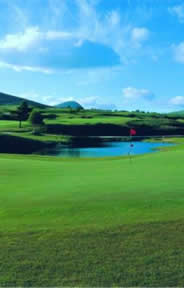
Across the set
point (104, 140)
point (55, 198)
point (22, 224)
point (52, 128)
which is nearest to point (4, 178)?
point (55, 198)

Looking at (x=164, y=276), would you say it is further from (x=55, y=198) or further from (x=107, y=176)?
(x=107, y=176)

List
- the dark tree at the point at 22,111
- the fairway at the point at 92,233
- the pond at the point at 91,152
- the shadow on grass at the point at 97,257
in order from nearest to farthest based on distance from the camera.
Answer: the shadow on grass at the point at 97,257 < the fairway at the point at 92,233 < the pond at the point at 91,152 < the dark tree at the point at 22,111

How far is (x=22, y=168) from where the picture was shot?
11781 mm

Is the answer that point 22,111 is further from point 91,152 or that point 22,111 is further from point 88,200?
point 88,200

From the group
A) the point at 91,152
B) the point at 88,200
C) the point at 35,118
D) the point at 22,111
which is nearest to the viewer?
the point at 88,200

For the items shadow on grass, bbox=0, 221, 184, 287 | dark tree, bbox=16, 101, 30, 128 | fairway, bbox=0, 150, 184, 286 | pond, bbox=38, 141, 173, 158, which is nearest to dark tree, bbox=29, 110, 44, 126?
dark tree, bbox=16, 101, 30, 128

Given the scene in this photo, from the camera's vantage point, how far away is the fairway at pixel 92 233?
4.33 m

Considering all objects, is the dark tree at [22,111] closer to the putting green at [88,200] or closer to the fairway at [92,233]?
the putting green at [88,200]

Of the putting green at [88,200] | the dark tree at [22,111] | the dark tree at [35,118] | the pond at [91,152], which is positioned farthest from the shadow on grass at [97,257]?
the dark tree at [22,111]

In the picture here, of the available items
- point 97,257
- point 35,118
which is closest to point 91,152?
point 35,118

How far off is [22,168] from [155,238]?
7588 mm

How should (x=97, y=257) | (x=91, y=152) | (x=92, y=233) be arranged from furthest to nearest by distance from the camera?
1. (x=91, y=152)
2. (x=92, y=233)
3. (x=97, y=257)

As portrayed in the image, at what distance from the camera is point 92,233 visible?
5430 mm

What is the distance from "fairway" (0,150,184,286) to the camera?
4328 mm
